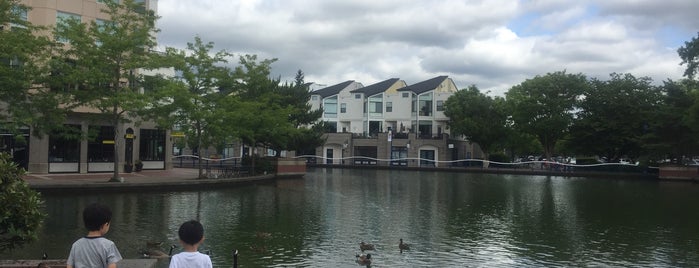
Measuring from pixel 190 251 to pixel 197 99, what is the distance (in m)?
28.7

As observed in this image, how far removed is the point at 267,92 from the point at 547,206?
22937 millimetres

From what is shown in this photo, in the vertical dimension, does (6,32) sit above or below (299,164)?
above

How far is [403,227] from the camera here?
17.9m

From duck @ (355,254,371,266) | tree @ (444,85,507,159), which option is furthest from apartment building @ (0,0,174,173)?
tree @ (444,85,507,159)

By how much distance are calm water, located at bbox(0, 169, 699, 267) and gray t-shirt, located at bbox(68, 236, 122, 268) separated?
669cm

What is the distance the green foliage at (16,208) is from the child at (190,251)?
383 cm

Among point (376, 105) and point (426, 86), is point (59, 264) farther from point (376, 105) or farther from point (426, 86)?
point (376, 105)

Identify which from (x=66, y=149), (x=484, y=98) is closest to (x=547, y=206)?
(x=66, y=149)

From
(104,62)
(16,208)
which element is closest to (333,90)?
(104,62)

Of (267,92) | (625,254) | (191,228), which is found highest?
(267,92)

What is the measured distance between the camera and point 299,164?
42250 mm

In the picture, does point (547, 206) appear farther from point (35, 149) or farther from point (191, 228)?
point (35, 149)

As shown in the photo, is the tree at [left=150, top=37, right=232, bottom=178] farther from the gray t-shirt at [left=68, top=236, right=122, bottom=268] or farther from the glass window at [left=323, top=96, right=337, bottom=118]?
the glass window at [left=323, top=96, right=337, bottom=118]

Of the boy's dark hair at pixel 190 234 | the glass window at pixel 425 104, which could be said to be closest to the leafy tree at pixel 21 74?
the boy's dark hair at pixel 190 234
